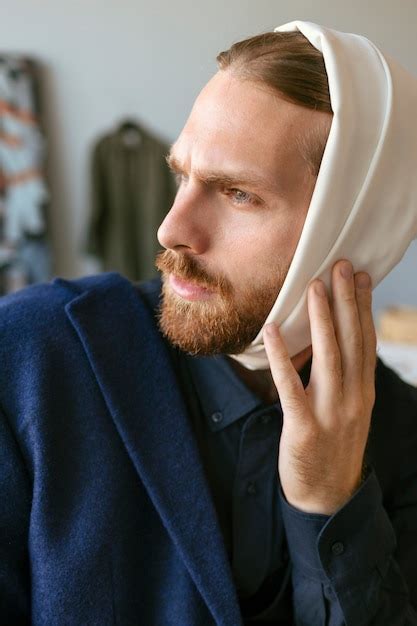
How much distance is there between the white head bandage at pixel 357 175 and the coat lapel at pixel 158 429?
17cm

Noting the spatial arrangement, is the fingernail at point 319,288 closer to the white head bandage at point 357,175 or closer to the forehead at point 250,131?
the white head bandage at point 357,175

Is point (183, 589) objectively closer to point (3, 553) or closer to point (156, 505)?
point (156, 505)

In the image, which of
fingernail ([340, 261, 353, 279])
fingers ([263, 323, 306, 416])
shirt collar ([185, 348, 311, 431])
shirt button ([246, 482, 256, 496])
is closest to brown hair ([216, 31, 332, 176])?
fingernail ([340, 261, 353, 279])

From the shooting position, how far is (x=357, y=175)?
2.93ft

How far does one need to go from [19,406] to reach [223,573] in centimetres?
37

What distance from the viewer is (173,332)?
951 mm

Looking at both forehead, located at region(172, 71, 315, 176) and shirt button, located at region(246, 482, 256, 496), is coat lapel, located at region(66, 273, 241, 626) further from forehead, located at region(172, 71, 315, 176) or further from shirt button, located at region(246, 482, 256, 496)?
forehead, located at region(172, 71, 315, 176)

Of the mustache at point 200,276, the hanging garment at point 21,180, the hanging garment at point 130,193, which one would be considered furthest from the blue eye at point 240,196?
the hanging garment at point 21,180

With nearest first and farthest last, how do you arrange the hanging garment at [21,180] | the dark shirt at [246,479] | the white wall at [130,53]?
the dark shirt at [246,479] → the white wall at [130,53] → the hanging garment at [21,180]

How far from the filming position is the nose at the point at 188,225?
0.90m

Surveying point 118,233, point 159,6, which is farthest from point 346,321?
point 159,6

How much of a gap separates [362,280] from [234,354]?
0.74ft

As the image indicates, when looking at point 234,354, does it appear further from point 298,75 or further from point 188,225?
point 298,75

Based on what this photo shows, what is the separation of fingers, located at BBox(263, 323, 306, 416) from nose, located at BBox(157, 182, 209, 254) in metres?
0.16
